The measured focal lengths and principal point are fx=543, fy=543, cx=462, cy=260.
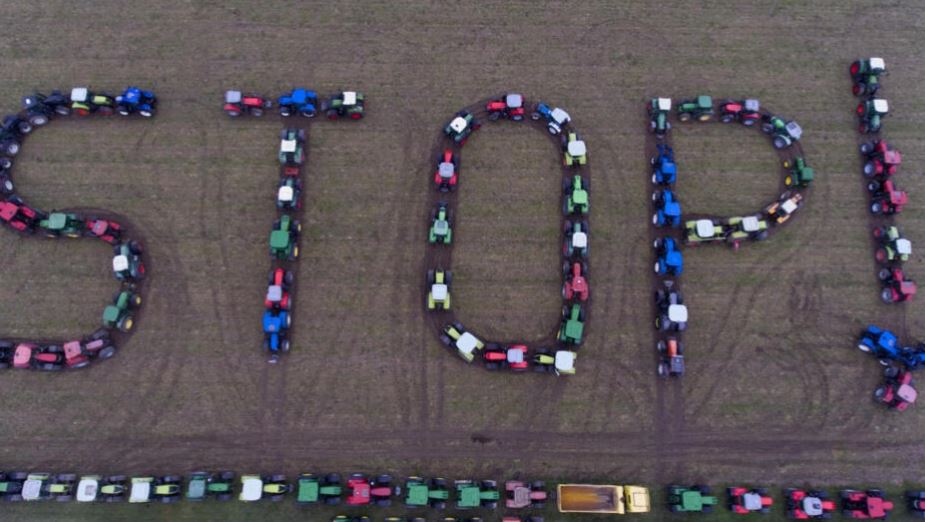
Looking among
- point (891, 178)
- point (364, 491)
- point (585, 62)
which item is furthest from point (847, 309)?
point (364, 491)

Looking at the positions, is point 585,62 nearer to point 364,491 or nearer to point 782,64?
point 782,64

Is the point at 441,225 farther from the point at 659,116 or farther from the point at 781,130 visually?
the point at 781,130

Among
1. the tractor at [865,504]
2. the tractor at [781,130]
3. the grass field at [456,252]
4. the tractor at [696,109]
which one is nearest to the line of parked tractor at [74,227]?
the grass field at [456,252]

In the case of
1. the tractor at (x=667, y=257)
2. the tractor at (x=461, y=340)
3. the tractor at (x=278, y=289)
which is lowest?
the tractor at (x=461, y=340)

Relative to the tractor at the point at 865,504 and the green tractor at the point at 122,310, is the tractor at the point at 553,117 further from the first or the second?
the green tractor at the point at 122,310

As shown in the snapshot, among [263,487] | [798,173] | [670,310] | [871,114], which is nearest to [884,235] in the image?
[798,173]

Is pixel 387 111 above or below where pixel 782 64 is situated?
below
